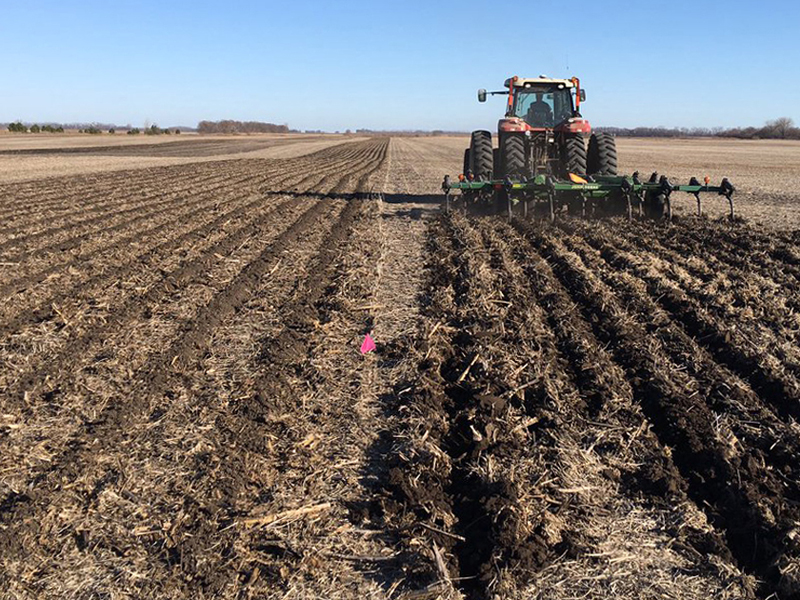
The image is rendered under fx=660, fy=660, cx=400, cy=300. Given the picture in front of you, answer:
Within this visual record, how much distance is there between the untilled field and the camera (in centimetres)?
283

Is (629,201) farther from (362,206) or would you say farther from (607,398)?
(607,398)

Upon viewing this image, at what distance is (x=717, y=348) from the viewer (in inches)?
206

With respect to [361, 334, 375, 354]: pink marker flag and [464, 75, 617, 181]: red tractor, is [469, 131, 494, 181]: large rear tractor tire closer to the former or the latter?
[464, 75, 617, 181]: red tractor

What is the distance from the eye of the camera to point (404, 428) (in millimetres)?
4035

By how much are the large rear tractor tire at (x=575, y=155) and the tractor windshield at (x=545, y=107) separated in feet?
2.64

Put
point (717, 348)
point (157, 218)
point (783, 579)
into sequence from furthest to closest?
point (157, 218)
point (717, 348)
point (783, 579)

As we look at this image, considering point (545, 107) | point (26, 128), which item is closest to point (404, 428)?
point (545, 107)

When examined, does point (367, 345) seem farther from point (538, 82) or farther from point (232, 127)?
point (232, 127)

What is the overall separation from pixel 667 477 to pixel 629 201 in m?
8.03

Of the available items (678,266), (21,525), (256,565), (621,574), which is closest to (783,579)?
(621,574)

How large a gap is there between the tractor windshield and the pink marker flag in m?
8.73

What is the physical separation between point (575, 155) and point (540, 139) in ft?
3.06

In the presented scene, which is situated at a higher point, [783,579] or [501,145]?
[501,145]

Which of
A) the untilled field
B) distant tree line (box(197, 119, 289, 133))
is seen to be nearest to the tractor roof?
the untilled field
